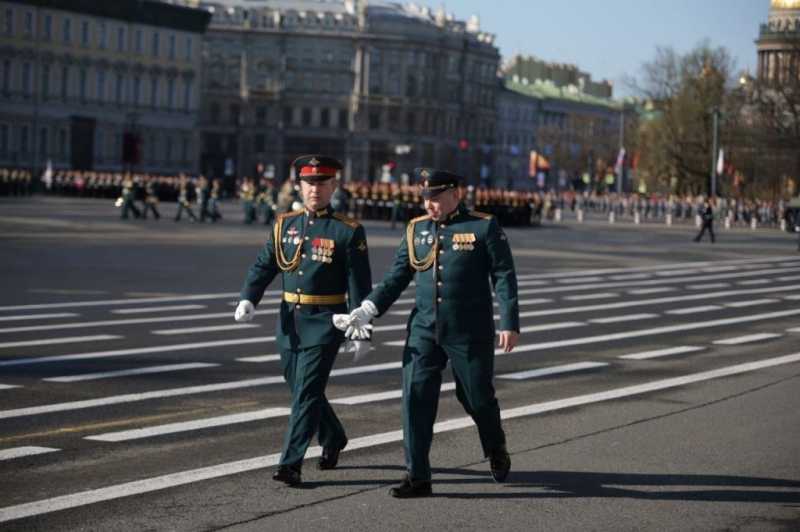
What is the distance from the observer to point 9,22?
119 meters

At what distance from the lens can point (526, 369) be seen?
18719mm

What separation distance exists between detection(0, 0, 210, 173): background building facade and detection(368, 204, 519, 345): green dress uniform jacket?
108 meters

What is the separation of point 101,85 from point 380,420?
118717mm

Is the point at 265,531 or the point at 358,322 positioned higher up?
the point at 358,322

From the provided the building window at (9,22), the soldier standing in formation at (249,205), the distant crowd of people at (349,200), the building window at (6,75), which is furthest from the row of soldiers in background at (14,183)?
the building window at (6,75)

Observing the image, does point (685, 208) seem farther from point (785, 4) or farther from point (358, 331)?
point (358, 331)

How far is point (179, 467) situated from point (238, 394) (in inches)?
155

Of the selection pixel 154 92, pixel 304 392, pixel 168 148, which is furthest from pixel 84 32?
pixel 304 392

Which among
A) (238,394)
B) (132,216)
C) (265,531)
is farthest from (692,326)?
(132,216)

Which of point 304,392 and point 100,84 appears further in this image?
point 100,84

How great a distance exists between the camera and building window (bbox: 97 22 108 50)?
423 feet

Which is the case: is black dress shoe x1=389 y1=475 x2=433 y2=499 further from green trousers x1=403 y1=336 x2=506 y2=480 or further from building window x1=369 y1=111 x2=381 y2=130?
building window x1=369 y1=111 x2=381 y2=130

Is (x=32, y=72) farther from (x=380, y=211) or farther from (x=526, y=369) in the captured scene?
(x=526, y=369)

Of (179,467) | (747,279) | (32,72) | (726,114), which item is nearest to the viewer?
(179,467)
